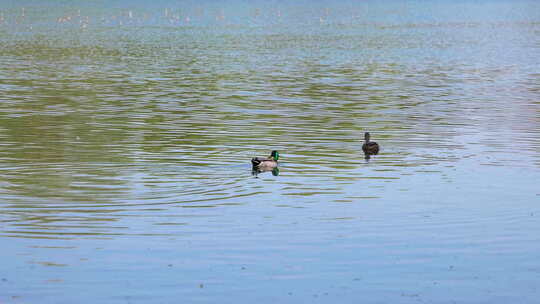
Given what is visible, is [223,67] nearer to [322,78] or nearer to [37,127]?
[322,78]

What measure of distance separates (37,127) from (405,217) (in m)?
18.3

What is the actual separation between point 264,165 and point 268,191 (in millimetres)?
2052

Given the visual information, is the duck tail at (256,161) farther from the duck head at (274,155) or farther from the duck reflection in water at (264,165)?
the duck head at (274,155)

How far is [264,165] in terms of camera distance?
1030 inches

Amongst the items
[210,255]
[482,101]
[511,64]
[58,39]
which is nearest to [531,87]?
[482,101]

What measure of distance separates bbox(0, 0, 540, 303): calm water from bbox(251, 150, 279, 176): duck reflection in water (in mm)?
240

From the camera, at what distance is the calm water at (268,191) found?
16641mm

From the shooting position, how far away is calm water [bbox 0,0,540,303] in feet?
54.6

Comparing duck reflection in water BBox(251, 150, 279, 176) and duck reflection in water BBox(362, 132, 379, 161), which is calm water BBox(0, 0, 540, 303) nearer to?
duck reflection in water BBox(251, 150, 279, 176)

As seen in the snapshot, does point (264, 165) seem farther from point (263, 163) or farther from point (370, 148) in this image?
point (370, 148)

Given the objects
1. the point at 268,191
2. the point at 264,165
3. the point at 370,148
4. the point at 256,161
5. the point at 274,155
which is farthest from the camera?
the point at 370,148

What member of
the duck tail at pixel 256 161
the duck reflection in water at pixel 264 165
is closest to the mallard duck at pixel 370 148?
the duck reflection in water at pixel 264 165

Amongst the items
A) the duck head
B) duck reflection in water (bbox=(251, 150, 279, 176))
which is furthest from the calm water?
the duck head

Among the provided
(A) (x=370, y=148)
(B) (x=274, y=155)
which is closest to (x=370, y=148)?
(A) (x=370, y=148)
